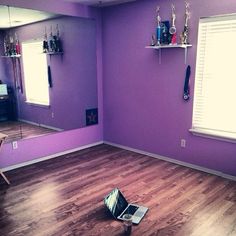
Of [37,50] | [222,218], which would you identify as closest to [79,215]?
[222,218]

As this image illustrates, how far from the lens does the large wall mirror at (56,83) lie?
3625mm

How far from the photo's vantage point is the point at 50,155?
4.16 meters

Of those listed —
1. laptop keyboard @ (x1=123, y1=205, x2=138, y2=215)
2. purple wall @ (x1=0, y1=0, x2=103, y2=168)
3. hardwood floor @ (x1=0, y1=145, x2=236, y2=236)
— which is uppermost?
purple wall @ (x1=0, y1=0, x2=103, y2=168)

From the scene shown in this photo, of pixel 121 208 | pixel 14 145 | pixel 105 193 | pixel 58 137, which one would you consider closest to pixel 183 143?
pixel 105 193

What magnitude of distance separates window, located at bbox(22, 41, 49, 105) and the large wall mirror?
46mm

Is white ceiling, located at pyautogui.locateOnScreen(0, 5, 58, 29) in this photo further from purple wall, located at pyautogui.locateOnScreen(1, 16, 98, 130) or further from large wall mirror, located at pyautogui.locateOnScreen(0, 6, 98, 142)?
purple wall, located at pyautogui.locateOnScreen(1, 16, 98, 130)


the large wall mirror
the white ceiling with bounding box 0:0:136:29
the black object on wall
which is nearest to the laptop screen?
the black object on wall

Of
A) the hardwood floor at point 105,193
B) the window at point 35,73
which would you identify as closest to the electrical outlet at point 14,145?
the hardwood floor at point 105,193

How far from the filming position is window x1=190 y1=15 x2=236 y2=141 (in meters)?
3.14

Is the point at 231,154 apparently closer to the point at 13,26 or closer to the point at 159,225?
the point at 159,225

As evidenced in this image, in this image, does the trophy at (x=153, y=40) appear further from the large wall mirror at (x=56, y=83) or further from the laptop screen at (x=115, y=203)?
the laptop screen at (x=115, y=203)

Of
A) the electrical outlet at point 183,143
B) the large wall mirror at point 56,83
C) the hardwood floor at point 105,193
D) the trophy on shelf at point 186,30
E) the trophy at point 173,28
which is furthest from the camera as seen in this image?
the electrical outlet at point 183,143

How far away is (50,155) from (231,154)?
2738mm

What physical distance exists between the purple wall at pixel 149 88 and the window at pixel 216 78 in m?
0.11
